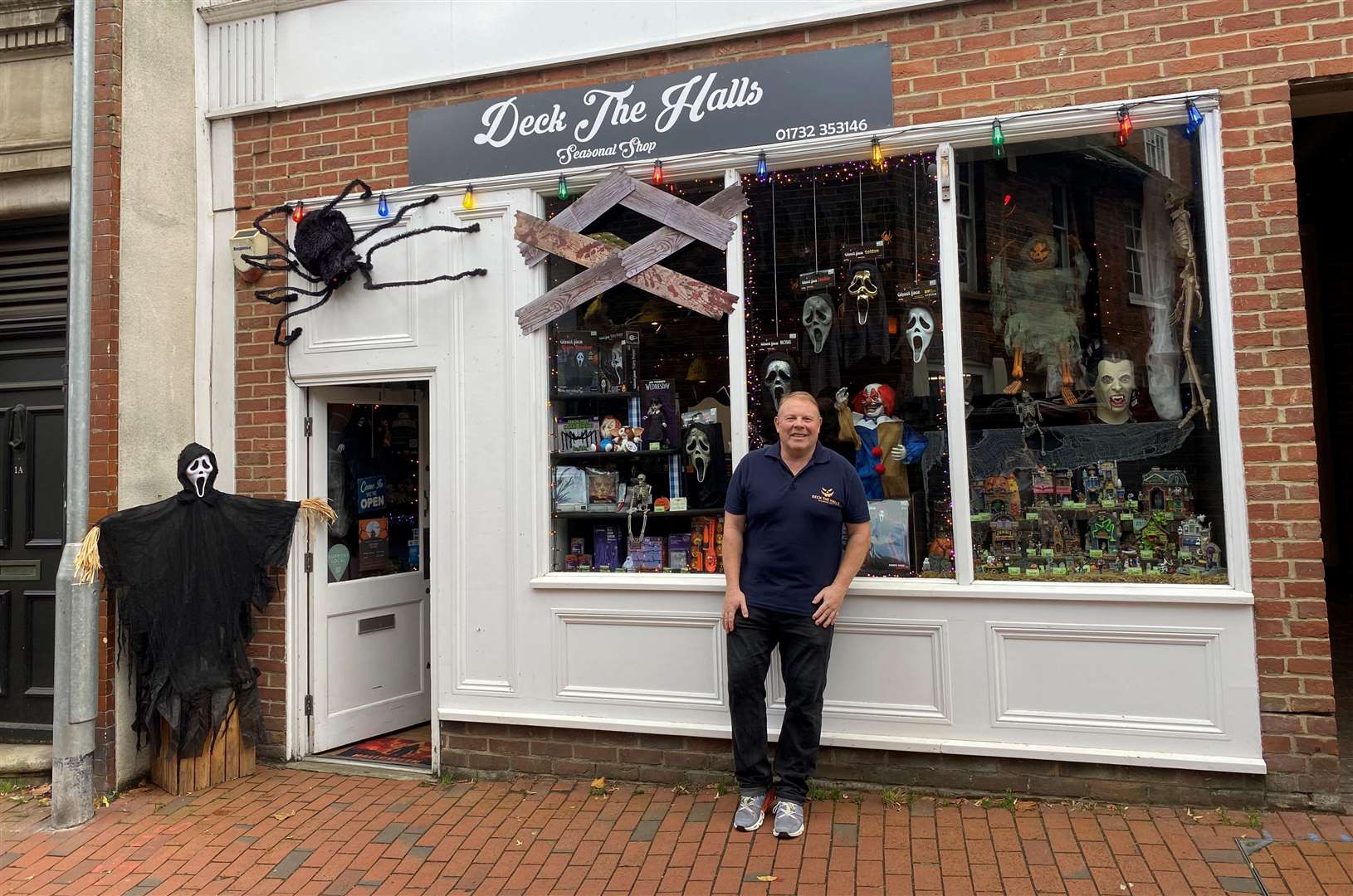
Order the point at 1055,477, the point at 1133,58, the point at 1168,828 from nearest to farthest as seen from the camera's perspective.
→ the point at 1168,828 → the point at 1133,58 → the point at 1055,477

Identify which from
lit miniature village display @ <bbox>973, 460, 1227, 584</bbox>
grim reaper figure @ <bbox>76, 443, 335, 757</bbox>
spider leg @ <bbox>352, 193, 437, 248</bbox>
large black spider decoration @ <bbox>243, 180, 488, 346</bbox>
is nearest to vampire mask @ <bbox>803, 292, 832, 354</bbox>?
lit miniature village display @ <bbox>973, 460, 1227, 584</bbox>

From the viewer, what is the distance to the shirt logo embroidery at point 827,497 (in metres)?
4.24

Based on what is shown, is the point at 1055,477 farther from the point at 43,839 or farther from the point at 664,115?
the point at 43,839

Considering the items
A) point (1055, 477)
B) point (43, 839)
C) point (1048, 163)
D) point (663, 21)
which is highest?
point (663, 21)

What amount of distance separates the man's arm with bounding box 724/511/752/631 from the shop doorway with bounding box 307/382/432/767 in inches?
89.8

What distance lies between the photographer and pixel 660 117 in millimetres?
4980

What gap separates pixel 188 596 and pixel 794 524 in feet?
10.9

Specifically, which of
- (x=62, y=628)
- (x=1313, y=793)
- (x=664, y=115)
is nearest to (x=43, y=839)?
(x=62, y=628)

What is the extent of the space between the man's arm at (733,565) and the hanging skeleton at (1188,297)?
69.3 inches

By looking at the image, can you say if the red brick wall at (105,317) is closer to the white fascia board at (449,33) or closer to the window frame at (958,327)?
the white fascia board at (449,33)

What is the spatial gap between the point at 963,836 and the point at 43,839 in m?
4.36

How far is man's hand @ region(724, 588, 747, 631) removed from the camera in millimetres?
4281

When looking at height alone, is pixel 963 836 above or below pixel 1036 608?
below

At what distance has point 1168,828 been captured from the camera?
3.99m
